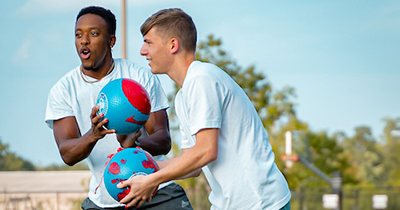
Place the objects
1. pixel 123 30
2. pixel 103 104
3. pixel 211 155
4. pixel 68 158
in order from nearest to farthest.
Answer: pixel 211 155, pixel 103 104, pixel 68 158, pixel 123 30

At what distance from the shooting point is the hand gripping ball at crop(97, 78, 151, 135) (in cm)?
389

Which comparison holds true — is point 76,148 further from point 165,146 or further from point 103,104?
point 165,146

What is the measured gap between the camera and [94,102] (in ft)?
15.0

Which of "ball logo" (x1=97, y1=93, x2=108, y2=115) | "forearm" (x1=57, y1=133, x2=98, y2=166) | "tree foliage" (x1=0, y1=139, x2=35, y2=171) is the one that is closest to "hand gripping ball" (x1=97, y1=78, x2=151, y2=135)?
"ball logo" (x1=97, y1=93, x2=108, y2=115)

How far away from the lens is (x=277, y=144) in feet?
99.4

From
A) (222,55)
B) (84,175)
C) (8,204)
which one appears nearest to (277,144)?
(222,55)

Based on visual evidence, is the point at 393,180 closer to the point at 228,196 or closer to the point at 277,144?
the point at 277,144

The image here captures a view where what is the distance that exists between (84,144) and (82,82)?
733 mm

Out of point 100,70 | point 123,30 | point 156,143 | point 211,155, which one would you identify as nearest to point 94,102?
point 100,70

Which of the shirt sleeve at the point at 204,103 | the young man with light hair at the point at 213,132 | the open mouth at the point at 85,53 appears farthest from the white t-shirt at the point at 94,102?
the shirt sleeve at the point at 204,103

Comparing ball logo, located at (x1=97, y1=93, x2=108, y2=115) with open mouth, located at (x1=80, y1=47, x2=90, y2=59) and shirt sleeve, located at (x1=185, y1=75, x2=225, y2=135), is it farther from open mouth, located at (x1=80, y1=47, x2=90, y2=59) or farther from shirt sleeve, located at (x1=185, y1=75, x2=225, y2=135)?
shirt sleeve, located at (x1=185, y1=75, x2=225, y2=135)

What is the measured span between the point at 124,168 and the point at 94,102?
115 cm

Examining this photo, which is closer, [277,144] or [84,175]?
[84,175]

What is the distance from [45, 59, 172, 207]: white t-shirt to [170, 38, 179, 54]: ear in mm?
1115
